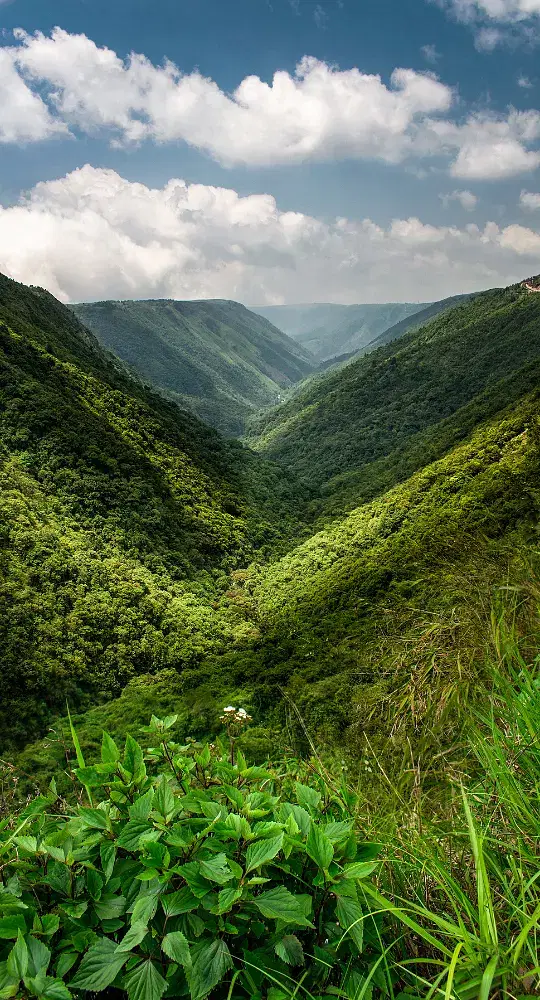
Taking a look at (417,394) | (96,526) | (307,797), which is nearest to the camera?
(307,797)

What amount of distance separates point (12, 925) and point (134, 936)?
322 mm

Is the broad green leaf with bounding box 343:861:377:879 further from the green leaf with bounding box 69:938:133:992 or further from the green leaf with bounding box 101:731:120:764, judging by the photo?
the green leaf with bounding box 101:731:120:764

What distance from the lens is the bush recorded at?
1.19 meters

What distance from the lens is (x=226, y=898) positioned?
1.21 metres

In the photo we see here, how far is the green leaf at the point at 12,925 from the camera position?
121 centimetres

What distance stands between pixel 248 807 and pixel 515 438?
4956cm

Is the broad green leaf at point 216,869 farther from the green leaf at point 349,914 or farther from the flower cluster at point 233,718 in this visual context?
the flower cluster at point 233,718

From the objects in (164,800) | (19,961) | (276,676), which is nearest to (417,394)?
(276,676)

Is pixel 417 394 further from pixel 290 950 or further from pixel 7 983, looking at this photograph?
pixel 7 983

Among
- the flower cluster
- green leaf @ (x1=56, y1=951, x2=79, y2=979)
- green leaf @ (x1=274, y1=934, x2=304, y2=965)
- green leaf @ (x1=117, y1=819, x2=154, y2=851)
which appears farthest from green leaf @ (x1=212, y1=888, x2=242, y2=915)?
the flower cluster

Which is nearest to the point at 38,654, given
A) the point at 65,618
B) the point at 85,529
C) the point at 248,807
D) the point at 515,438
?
the point at 65,618

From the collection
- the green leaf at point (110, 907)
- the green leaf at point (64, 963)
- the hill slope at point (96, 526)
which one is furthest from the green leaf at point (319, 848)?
the hill slope at point (96, 526)

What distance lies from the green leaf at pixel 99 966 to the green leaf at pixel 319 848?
491 mm

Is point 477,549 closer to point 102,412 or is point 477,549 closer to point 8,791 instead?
point 8,791
